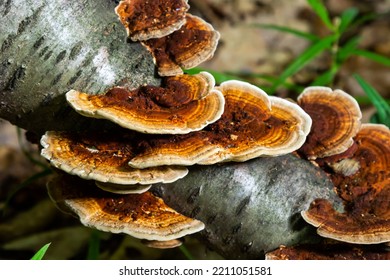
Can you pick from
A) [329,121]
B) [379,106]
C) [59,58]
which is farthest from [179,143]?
[379,106]

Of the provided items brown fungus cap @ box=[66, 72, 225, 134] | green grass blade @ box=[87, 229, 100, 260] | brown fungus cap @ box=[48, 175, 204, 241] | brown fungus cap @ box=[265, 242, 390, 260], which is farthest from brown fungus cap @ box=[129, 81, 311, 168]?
green grass blade @ box=[87, 229, 100, 260]

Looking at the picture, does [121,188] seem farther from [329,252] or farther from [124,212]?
[329,252]

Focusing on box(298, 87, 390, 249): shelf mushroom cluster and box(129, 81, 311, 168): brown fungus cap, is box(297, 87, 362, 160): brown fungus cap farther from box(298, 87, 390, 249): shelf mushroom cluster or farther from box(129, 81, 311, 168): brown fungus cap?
box(129, 81, 311, 168): brown fungus cap

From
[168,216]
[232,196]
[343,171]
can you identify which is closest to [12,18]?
[168,216]

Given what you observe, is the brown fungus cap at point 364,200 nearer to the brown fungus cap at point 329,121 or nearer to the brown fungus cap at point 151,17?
the brown fungus cap at point 329,121

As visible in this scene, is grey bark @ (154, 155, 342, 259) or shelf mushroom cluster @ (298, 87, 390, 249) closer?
shelf mushroom cluster @ (298, 87, 390, 249)

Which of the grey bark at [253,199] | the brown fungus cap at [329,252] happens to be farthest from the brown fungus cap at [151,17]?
the brown fungus cap at [329,252]
